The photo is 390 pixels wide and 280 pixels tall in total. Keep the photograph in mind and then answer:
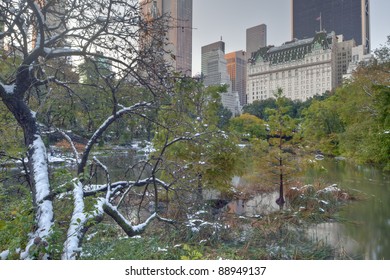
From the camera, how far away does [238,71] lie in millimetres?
2654

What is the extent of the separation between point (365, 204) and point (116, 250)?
3445 mm

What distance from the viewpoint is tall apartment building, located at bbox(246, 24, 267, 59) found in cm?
225

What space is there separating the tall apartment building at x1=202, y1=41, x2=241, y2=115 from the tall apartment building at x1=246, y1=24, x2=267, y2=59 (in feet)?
0.71

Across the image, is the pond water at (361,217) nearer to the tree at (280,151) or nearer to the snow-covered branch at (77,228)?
the tree at (280,151)

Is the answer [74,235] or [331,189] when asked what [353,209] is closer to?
[331,189]

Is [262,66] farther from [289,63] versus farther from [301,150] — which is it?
[301,150]

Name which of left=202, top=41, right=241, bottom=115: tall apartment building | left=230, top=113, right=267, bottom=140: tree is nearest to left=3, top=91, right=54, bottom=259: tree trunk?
left=202, top=41, right=241, bottom=115: tall apartment building

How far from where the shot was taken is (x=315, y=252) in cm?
233

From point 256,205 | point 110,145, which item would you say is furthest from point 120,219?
point 256,205

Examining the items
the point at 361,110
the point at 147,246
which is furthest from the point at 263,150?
the point at 147,246

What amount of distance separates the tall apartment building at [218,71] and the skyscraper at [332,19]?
2.15ft

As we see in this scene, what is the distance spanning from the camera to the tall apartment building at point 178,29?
168 cm

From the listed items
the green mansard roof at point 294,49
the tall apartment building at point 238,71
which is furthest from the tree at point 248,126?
the green mansard roof at point 294,49

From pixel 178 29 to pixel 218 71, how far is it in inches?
27.4
